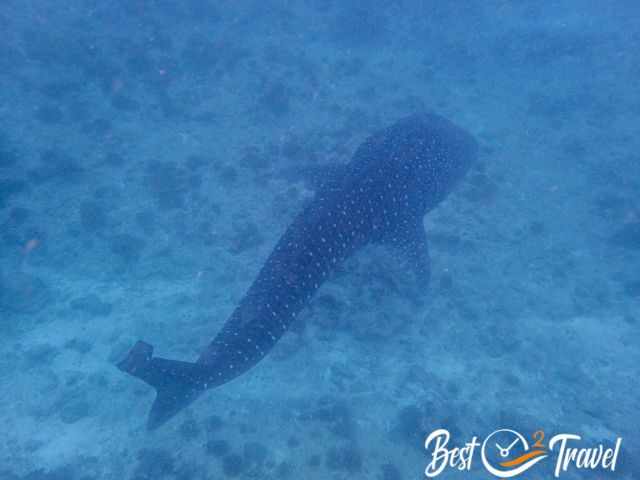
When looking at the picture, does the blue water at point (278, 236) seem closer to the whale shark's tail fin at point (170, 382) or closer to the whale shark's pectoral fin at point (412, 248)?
the whale shark's pectoral fin at point (412, 248)

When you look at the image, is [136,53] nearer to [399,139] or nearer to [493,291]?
[399,139]

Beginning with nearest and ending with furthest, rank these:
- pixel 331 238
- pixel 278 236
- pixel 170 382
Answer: pixel 170 382 → pixel 331 238 → pixel 278 236

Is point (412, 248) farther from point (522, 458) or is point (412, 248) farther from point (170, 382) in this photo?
point (170, 382)

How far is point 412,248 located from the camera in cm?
888

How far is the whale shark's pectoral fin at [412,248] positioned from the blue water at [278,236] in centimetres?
37

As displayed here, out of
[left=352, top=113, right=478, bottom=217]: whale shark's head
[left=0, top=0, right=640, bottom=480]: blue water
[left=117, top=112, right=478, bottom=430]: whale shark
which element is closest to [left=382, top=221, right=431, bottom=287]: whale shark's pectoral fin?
[left=117, top=112, right=478, bottom=430]: whale shark

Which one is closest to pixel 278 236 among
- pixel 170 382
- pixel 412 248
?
pixel 412 248

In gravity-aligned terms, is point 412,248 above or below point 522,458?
above

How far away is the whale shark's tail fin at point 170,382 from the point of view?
17.9 feet

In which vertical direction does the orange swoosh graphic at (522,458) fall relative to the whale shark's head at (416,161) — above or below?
below

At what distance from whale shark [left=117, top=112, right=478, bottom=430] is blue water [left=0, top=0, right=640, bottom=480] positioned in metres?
1.14

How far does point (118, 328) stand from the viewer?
9070 mm

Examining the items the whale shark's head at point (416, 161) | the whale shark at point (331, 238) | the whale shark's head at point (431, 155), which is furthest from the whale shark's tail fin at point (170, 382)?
the whale shark's head at point (431, 155)

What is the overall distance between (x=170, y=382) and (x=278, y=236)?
5.35 m
